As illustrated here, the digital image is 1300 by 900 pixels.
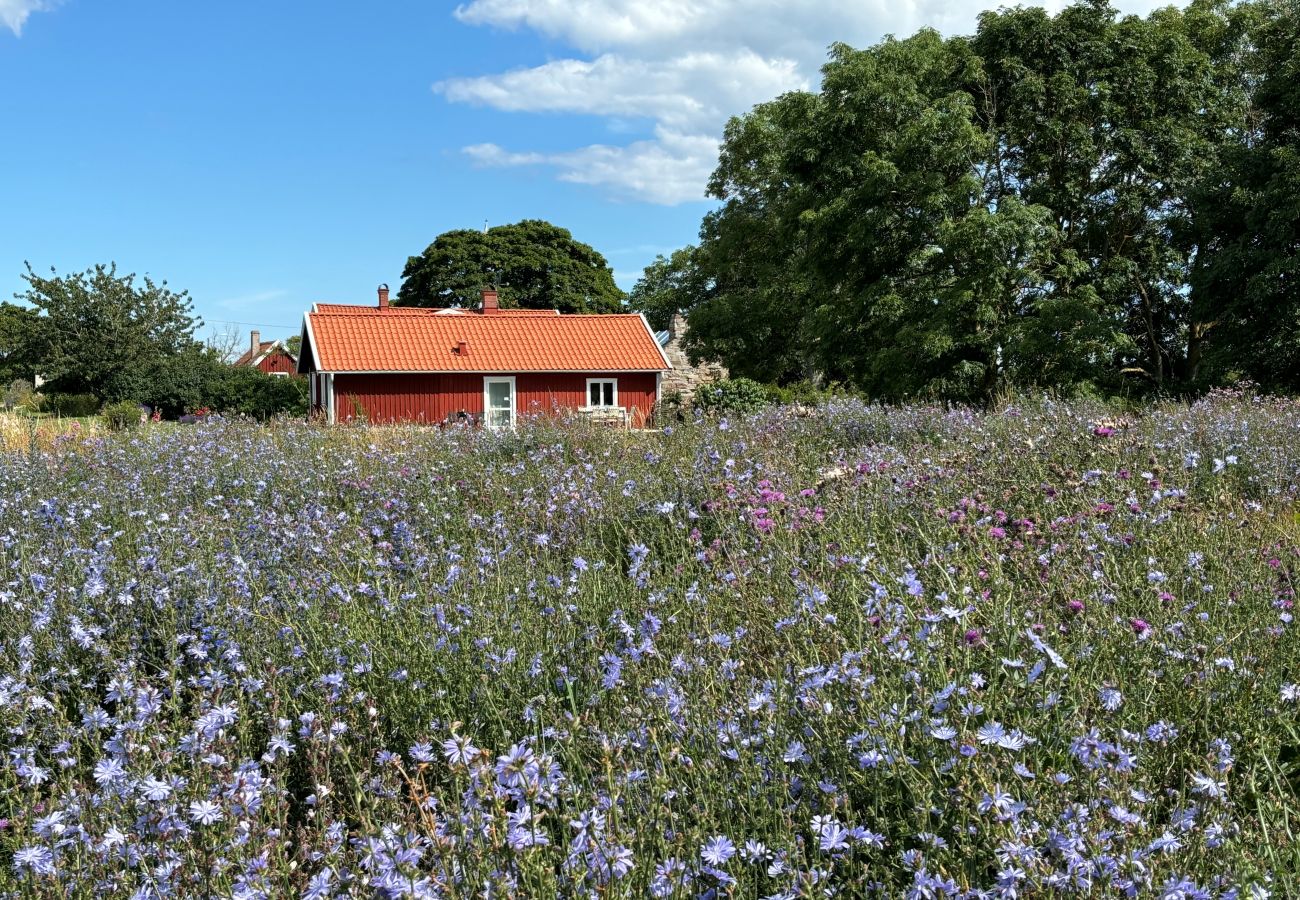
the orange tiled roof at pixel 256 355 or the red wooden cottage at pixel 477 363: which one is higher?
the orange tiled roof at pixel 256 355

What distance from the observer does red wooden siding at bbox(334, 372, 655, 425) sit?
29.0 meters

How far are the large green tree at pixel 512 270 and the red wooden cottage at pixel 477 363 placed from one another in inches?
589

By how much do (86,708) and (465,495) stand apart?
4.09m

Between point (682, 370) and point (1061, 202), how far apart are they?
721 inches

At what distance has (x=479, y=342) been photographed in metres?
30.6

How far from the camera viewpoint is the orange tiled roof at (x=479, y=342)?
29203 mm

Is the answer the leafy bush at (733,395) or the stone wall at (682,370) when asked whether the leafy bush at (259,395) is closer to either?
the stone wall at (682,370)

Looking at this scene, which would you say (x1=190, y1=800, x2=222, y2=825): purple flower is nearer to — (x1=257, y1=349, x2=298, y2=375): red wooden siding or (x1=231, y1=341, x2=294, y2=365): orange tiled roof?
(x1=231, y1=341, x2=294, y2=365): orange tiled roof

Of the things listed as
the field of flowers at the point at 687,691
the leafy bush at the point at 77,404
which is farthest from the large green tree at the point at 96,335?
the field of flowers at the point at 687,691

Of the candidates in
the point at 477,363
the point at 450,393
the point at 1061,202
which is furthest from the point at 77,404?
the point at 1061,202

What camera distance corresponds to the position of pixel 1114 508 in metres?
4.42

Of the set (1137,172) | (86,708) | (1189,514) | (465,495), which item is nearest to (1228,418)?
(1189,514)

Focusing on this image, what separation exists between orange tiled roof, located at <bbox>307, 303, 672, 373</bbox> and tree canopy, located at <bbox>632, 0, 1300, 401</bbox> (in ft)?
31.9

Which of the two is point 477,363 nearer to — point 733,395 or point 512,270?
point 733,395
